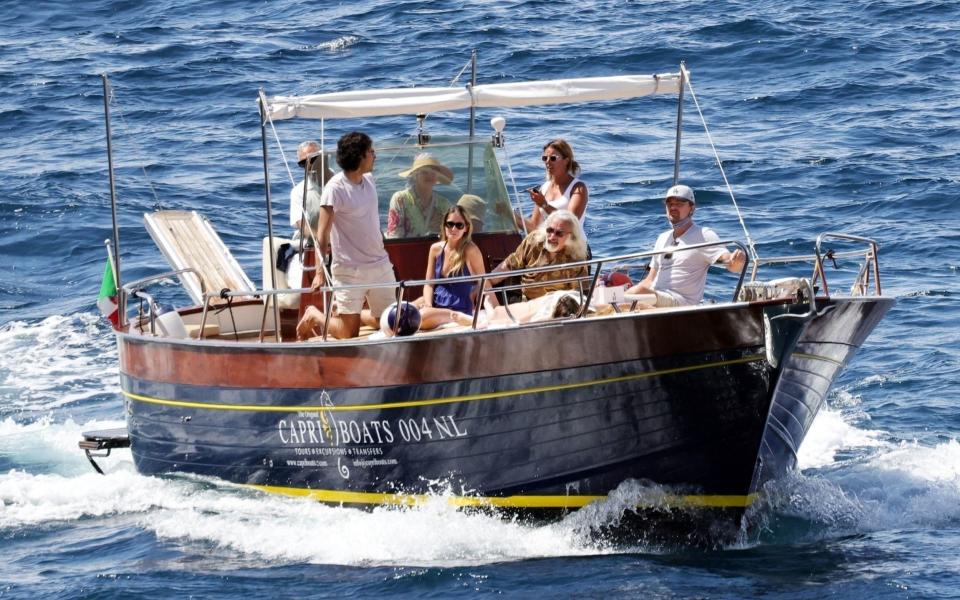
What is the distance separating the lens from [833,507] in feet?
35.9

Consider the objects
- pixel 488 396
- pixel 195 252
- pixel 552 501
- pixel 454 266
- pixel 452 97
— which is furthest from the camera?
pixel 195 252

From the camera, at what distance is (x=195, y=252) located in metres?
14.7

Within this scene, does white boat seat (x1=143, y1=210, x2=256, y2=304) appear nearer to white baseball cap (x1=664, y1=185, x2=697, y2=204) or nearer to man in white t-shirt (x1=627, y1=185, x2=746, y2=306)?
man in white t-shirt (x1=627, y1=185, x2=746, y2=306)

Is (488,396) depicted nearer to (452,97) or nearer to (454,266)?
(454,266)

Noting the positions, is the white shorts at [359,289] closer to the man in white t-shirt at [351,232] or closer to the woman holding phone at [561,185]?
the man in white t-shirt at [351,232]

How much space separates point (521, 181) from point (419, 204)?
7597 mm

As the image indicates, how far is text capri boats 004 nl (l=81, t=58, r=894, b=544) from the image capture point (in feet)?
31.7

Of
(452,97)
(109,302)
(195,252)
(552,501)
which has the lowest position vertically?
(552,501)

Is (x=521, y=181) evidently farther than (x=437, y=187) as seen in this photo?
Yes

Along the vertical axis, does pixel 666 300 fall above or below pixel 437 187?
below

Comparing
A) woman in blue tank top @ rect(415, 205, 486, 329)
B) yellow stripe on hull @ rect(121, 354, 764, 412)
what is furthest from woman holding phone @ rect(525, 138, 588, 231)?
yellow stripe on hull @ rect(121, 354, 764, 412)

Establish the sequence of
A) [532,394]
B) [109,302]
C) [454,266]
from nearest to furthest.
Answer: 1. [532,394]
2. [454,266]
3. [109,302]

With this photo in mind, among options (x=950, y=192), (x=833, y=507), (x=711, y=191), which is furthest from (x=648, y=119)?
(x=833, y=507)

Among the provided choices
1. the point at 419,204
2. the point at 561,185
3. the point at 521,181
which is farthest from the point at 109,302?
the point at 521,181
